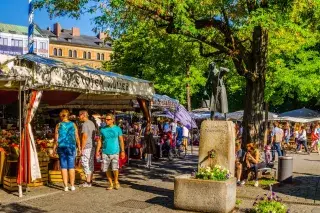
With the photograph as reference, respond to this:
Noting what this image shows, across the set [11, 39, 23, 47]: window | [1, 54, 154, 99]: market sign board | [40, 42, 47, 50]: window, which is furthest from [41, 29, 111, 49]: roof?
[1, 54, 154, 99]: market sign board

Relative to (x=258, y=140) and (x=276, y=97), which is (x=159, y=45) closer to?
(x=276, y=97)

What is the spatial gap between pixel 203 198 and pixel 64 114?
4073 mm

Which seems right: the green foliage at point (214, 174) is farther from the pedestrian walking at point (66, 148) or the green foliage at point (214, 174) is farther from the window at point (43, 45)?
the window at point (43, 45)

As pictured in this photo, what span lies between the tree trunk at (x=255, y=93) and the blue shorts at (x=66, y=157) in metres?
4.98

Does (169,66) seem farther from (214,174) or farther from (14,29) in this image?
(14,29)

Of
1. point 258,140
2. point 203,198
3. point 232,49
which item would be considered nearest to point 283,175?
point 258,140

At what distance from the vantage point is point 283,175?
12.7 metres

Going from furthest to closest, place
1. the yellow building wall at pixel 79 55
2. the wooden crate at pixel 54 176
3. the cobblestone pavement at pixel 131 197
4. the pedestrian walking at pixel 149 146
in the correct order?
the yellow building wall at pixel 79 55
the pedestrian walking at pixel 149 146
the wooden crate at pixel 54 176
the cobblestone pavement at pixel 131 197

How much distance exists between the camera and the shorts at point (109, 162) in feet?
35.3

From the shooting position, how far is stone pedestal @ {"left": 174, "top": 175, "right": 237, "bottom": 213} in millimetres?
8406

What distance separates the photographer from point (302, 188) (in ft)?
39.3

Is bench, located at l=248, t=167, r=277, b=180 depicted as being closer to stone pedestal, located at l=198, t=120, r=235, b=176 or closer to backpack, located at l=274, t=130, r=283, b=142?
stone pedestal, located at l=198, t=120, r=235, b=176

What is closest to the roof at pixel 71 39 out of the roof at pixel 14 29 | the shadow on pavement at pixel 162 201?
the roof at pixel 14 29

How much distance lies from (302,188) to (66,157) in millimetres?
5979
